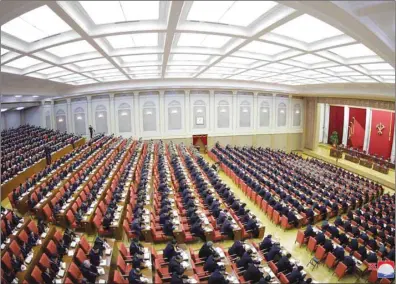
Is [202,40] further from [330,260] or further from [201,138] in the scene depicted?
[201,138]

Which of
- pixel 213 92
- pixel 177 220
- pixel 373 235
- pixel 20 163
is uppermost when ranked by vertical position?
pixel 213 92

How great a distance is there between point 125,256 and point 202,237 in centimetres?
272

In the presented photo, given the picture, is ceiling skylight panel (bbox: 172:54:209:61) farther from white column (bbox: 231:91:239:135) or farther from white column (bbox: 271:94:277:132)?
white column (bbox: 271:94:277:132)

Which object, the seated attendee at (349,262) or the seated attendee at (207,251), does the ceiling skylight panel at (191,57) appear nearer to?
the seated attendee at (207,251)

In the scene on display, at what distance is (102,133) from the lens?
2494cm

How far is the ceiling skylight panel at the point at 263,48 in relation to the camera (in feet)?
31.4

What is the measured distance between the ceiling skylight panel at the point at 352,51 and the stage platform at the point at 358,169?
38.4 feet

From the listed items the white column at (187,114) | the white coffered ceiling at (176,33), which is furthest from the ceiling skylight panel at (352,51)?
the white column at (187,114)

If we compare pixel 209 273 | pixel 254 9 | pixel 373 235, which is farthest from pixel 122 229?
pixel 373 235

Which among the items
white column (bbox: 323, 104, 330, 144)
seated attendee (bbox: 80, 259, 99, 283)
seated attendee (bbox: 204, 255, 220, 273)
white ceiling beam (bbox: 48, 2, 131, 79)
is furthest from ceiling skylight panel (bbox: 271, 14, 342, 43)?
white column (bbox: 323, 104, 330, 144)

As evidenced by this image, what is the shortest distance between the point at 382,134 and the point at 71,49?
24576 millimetres

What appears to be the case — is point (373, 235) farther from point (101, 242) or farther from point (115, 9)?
point (115, 9)

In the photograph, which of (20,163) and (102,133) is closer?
(20,163)

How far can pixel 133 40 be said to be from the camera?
30.4ft
